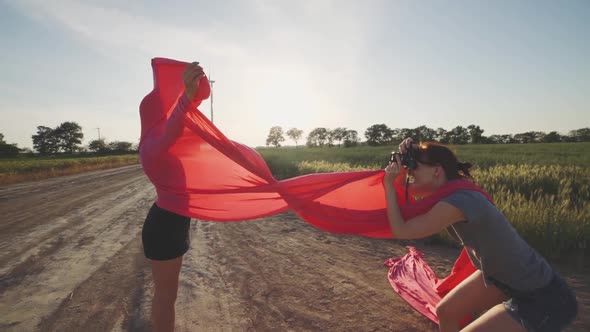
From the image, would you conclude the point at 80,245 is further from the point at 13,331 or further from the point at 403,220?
A: the point at 403,220

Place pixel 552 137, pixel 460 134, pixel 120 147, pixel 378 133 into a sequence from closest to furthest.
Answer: pixel 552 137, pixel 460 134, pixel 120 147, pixel 378 133

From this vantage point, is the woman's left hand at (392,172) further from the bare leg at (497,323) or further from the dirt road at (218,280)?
the dirt road at (218,280)

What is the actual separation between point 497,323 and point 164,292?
2.00 m

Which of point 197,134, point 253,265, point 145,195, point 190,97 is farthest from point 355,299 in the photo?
point 145,195

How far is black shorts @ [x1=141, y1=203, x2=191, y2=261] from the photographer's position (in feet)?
6.27

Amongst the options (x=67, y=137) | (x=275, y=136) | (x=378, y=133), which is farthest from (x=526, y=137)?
(x=67, y=137)

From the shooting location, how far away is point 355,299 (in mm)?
3488

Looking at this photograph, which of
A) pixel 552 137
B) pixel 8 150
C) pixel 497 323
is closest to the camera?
pixel 497 323

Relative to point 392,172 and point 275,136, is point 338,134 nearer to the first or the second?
point 275,136

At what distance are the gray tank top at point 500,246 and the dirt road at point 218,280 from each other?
1499mm

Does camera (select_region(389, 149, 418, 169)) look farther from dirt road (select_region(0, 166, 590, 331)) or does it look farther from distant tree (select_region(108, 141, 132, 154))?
distant tree (select_region(108, 141, 132, 154))

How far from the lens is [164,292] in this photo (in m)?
2.02

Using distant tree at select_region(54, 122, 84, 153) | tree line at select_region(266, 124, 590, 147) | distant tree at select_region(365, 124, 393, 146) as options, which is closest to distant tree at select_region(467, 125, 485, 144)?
tree line at select_region(266, 124, 590, 147)

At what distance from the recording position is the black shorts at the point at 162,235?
1.91m
